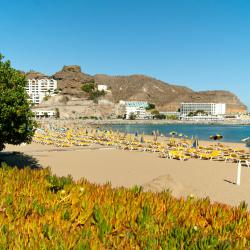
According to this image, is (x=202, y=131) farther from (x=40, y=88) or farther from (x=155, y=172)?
(x=40, y=88)

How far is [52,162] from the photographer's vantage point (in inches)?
868

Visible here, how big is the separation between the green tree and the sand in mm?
3881

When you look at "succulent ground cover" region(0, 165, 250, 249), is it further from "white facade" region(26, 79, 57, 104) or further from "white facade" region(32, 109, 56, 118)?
"white facade" region(26, 79, 57, 104)

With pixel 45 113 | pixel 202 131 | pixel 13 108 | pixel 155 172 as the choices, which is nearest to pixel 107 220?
pixel 13 108

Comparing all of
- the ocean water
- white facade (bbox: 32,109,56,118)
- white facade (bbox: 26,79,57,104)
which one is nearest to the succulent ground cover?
the ocean water

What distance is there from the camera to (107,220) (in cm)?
511

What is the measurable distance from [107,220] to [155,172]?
14.0 metres

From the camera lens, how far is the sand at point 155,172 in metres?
13.1

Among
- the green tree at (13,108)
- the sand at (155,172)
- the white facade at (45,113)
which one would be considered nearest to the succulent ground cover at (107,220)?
the sand at (155,172)

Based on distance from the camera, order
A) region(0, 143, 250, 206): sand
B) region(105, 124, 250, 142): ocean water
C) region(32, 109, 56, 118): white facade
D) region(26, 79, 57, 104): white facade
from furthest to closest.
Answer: region(26, 79, 57, 104): white facade
region(32, 109, 56, 118): white facade
region(105, 124, 250, 142): ocean water
region(0, 143, 250, 206): sand

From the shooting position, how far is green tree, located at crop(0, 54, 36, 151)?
13.8m

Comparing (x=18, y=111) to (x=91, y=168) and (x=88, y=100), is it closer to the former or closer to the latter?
(x=91, y=168)

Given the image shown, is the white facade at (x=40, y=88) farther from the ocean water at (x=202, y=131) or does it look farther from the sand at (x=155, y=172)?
the sand at (x=155, y=172)

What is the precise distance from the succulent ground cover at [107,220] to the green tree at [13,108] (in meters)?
7.14
